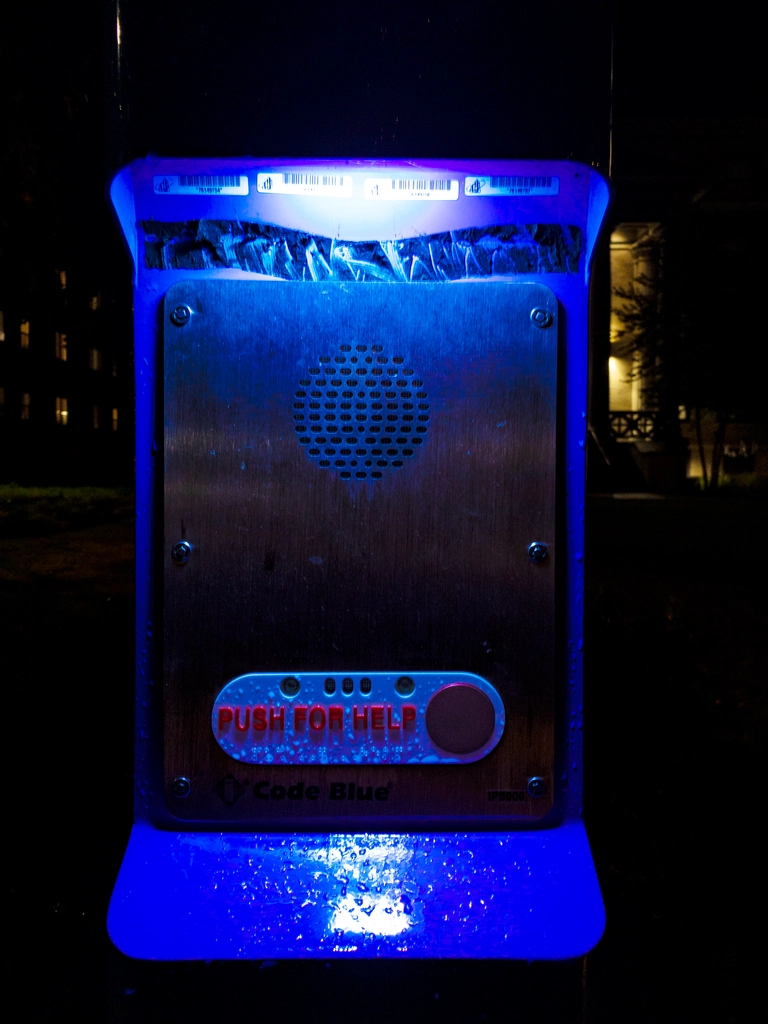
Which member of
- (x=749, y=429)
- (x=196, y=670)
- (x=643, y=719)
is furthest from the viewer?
(x=749, y=429)

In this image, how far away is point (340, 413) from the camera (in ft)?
3.97

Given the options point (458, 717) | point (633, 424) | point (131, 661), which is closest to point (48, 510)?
point (131, 661)

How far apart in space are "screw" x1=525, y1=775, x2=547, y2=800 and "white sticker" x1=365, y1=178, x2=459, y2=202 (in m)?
0.97

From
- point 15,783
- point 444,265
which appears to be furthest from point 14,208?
point 444,265

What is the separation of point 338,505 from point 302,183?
0.53m

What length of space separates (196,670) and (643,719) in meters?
1.87

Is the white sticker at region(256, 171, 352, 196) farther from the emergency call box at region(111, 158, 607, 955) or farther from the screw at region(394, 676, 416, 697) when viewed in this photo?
the screw at region(394, 676, 416, 697)

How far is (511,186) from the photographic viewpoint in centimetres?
122

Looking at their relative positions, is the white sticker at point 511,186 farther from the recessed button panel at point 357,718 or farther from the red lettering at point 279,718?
the red lettering at point 279,718

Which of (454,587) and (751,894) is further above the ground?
(454,587)

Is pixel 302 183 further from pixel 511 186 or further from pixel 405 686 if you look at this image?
pixel 405 686

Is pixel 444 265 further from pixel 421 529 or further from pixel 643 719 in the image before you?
pixel 643 719

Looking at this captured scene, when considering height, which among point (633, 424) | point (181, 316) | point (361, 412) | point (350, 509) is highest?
point (633, 424)

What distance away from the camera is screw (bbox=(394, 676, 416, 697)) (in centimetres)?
121
